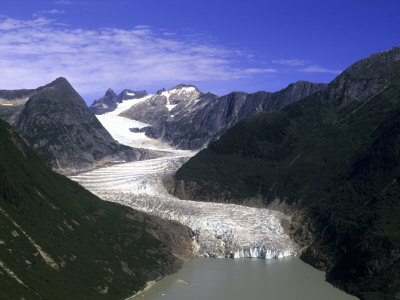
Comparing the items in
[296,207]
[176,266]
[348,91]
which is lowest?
[176,266]

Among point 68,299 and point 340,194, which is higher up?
point 340,194

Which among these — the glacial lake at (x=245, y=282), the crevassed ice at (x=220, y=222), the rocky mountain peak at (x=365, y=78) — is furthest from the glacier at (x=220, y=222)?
the rocky mountain peak at (x=365, y=78)

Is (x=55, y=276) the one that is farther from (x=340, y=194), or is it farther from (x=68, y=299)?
(x=340, y=194)

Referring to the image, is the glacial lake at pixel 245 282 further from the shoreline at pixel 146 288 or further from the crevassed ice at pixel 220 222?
the crevassed ice at pixel 220 222

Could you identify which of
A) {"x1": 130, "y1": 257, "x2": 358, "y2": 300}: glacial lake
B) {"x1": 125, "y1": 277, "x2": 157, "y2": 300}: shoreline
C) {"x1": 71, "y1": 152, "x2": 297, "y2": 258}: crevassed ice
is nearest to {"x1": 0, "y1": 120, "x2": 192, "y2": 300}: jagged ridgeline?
{"x1": 125, "y1": 277, "x2": 157, "y2": 300}: shoreline

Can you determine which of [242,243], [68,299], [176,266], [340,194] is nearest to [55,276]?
[68,299]

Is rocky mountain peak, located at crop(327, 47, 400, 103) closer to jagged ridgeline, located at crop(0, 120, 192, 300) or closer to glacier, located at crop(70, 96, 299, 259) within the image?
glacier, located at crop(70, 96, 299, 259)
